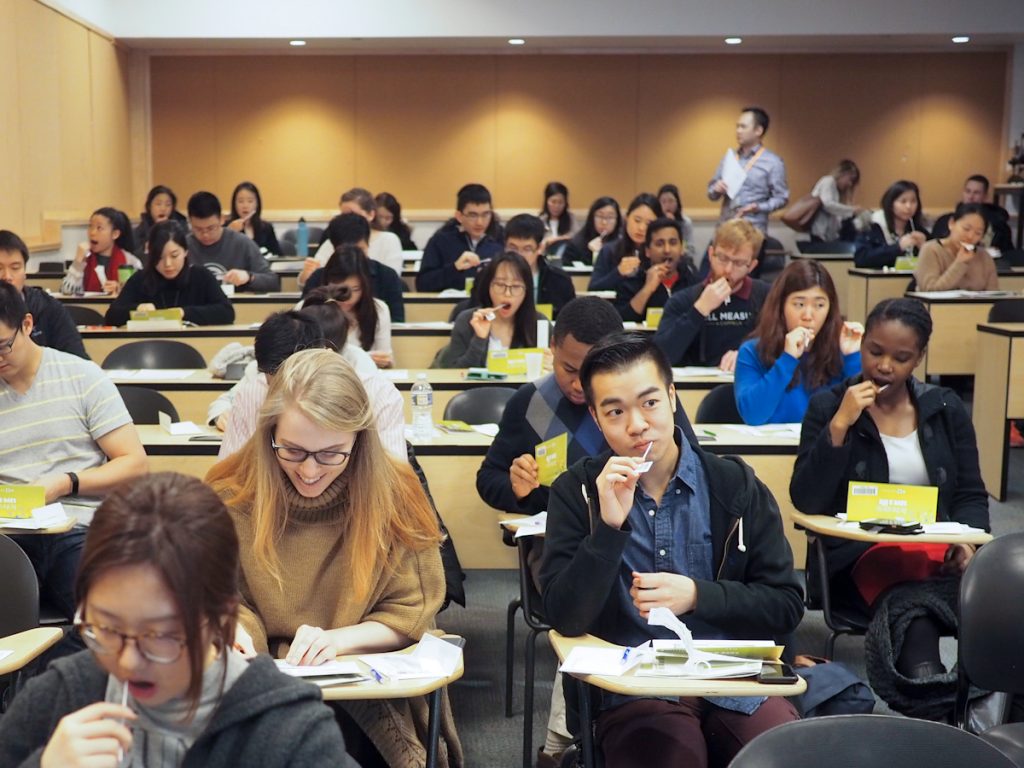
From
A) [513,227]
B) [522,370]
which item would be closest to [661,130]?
[513,227]

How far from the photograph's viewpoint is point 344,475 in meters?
2.29

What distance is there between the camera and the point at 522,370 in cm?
517

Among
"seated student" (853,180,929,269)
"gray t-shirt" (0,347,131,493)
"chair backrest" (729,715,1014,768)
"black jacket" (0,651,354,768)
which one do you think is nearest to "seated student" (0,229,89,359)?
"gray t-shirt" (0,347,131,493)

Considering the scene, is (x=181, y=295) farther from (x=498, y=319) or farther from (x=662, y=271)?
(x=662, y=271)

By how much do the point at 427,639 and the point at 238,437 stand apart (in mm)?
1219

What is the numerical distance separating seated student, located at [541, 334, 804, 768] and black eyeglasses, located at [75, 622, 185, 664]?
1.09 m

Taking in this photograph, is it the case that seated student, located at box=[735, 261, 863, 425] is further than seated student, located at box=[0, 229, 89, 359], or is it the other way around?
seated student, located at box=[0, 229, 89, 359]

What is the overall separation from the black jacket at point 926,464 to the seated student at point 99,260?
5.59 meters

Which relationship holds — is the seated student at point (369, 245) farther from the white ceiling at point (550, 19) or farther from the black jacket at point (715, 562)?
the black jacket at point (715, 562)

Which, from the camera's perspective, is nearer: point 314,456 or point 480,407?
point 314,456

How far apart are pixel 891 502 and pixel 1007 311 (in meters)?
4.20

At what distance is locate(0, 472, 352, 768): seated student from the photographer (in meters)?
1.30

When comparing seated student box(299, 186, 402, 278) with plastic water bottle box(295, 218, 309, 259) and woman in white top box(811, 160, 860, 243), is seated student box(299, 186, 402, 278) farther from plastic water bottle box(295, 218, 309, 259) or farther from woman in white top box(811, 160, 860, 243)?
woman in white top box(811, 160, 860, 243)

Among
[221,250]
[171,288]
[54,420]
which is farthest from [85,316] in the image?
[54,420]
